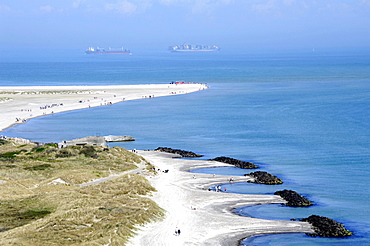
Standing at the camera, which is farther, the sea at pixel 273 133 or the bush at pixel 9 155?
the bush at pixel 9 155

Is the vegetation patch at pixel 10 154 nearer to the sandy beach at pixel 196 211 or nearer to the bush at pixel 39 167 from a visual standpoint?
the bush at pixel 39 167

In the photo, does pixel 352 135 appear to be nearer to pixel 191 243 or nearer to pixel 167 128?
pixel 167 128

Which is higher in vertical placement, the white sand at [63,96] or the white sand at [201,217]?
the white sand at [63,96]

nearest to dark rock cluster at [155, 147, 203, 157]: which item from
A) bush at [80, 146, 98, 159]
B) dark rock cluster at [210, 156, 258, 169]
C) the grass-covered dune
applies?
dark rock cluster at [210, 156, 258, 169]

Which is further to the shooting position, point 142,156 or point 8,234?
point 142,156

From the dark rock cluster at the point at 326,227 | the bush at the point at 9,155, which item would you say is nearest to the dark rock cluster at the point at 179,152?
the bush at the point at 9,155

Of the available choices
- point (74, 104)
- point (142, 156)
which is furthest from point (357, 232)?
point (74, 104)

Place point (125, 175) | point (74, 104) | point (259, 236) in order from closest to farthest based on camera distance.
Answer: point (259, 236) → point (125, 175) → point (74, 104)
